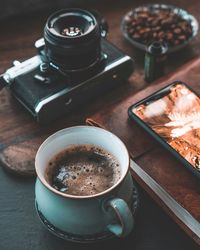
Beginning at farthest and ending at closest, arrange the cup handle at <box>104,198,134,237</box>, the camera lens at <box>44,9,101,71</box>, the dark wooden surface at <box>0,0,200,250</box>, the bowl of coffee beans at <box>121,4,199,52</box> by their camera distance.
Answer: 1. the bowl of coffee beans at <box>121,4,199,52</box>
2. the camera lens at <box>44,9,101,71</box>
3. the dark wooden surface at <box>0,0,200,250</box>
4. the cup handle at <box>104,198,134,237</box>

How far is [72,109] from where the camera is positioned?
0.96 metres

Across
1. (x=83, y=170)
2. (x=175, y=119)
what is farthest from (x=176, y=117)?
(x=83, y=170)

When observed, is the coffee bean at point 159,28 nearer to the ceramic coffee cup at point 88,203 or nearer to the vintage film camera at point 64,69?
the vintage film camera at point 64,69

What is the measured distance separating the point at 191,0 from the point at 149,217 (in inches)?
25.9

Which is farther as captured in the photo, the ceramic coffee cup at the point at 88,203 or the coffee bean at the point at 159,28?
the coffee bean at the point at 159,28

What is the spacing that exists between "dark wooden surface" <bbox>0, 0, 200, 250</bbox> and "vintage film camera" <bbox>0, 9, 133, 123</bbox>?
0.11ft

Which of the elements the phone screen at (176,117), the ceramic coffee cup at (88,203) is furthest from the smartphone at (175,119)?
the ceramic coffee cup at (88,203)

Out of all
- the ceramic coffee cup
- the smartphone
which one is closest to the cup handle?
the ceramic coffee cup

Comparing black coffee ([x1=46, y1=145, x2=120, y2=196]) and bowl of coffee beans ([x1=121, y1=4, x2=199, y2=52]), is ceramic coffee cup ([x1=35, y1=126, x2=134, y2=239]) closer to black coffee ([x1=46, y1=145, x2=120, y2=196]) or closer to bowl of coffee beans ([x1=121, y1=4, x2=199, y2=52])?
black coffee ([x1=46, y1=145, x2=120, y2=196])

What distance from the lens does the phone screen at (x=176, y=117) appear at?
0.83 meters

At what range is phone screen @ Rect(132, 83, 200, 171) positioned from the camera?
0.83 m

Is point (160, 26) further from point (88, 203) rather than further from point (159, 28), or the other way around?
point (88, 203)

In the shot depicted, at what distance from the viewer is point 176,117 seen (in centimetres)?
88

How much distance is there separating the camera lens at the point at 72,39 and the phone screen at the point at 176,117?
14cm
